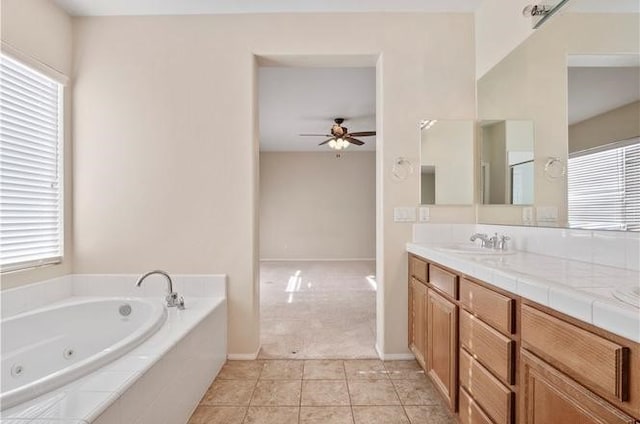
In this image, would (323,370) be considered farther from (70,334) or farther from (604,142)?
(604,142)

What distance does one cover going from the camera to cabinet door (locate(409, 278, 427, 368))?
2047 millimetres

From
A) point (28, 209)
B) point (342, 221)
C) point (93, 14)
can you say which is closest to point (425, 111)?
point (93, 14)

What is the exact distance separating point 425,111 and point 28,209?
290cm

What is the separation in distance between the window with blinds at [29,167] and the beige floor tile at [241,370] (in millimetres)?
1503

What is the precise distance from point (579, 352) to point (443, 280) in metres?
0.92

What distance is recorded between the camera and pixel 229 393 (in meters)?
1.98

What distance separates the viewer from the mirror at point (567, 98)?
1314mm

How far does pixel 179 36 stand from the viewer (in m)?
2.44

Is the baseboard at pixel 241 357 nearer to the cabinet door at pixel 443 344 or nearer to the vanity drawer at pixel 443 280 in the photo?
the cabinet door at pixel 443 344

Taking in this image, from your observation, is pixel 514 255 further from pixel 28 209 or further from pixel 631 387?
pixel 28 209

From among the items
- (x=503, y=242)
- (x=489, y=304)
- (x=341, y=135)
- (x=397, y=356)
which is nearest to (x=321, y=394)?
(x=397, y=356)

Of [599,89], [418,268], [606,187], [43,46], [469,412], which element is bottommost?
[469,412]

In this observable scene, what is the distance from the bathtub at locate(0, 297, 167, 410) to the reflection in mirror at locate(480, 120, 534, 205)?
236 cm

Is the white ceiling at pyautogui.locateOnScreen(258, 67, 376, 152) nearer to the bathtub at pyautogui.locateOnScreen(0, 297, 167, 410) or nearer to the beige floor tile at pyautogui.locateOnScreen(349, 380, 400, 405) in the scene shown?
the bathtub at pyautogui.locateOnScreen(0, 297, 167, 410)
